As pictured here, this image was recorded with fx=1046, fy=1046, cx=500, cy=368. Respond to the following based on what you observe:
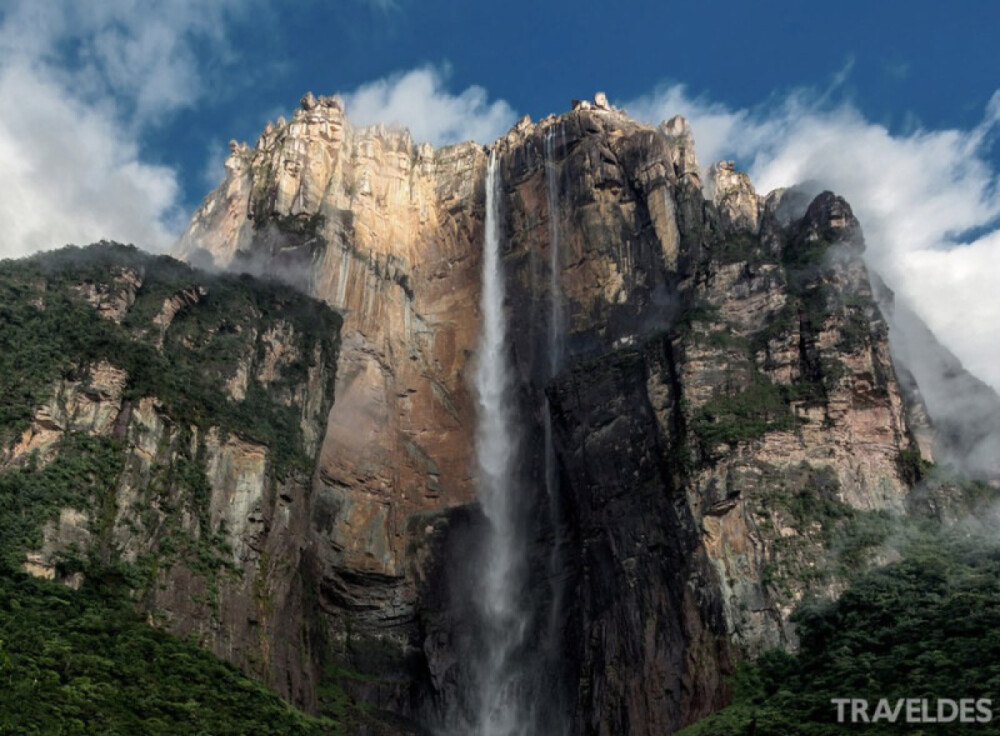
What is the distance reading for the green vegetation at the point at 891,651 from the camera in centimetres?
3219

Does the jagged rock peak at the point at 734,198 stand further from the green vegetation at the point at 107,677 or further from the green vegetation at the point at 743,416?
the green vegetation at the point at 107,677

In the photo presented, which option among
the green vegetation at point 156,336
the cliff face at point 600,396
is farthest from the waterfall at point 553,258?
the green vegetation at point 156,336

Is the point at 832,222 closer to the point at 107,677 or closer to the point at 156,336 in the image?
the point at 156,336

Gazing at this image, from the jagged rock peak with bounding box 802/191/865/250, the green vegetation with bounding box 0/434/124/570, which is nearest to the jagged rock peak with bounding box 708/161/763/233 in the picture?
the jagged rock peak with bounding box 802/191/865/250

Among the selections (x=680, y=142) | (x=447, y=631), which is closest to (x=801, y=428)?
(x=447, y=631)

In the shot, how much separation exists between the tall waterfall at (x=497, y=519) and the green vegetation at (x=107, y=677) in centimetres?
1135

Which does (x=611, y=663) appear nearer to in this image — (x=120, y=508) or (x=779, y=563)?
(x=779, y=563)

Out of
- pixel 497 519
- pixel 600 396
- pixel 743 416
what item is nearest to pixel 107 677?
pixel 497 519

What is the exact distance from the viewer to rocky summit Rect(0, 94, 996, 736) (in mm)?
41188

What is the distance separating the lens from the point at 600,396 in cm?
5138

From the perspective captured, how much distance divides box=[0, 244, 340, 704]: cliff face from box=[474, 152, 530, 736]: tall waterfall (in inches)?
349

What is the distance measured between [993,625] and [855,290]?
2048cm

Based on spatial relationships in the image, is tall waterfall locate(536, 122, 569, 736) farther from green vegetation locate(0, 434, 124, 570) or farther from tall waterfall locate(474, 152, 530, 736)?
green vegetation locate(0, 434, 124, 570)

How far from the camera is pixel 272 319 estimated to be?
→ 171 ft
